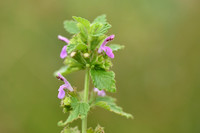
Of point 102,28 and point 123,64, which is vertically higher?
point 123,64

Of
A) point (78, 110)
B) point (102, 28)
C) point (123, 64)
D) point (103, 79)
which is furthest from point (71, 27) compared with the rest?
point (123, 64)

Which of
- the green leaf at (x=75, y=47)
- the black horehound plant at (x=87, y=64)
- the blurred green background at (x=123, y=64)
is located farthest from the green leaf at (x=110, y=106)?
the blurred green background at (x=123, y=64)

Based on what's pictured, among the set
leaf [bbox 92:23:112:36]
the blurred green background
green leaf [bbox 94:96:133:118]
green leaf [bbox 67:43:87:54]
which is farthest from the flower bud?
the blurred green background

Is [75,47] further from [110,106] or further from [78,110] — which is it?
[110,106]

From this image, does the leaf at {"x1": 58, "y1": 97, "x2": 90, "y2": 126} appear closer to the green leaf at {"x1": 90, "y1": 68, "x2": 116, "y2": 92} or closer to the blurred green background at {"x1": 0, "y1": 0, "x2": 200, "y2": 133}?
the green leaf at {"x1": 90, "y1": 68, "x2": 116, "y2": 92}

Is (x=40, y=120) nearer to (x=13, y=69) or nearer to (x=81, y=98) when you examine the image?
(x=13, y=69)
